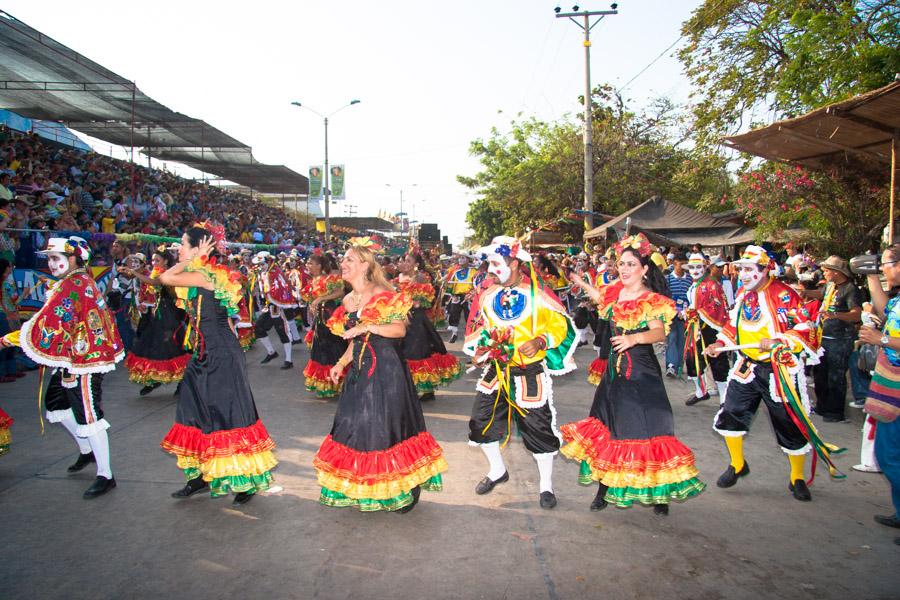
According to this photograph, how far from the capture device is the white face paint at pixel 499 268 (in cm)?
476

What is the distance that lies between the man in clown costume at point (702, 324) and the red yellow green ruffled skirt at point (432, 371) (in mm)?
3125

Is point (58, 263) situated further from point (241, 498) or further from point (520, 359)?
point (520, 359)

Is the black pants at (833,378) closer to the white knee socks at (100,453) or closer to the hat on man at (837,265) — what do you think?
the hat on man at (837,265)

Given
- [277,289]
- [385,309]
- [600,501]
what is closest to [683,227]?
[277,289]

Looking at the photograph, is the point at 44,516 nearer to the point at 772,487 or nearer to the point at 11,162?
the point at 772,487

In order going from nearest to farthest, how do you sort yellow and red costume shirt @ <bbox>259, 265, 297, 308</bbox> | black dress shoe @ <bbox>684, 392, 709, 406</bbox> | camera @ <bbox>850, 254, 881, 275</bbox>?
camera @ <bbox>850, 254, 881, 275</bbox>
black dress shoe @ <bbox>684, 392, 709, 406</bbox>
yellow and red costume shirt @ <bbox>259, 265, 297, 308</bbox>

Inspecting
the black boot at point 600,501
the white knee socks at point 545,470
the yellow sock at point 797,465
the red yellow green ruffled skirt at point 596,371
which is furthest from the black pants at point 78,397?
the red yellow green ruffled skirt at point 596,371

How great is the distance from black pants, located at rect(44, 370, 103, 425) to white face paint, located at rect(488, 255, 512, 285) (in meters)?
3.29

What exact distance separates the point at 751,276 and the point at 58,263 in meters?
5.66

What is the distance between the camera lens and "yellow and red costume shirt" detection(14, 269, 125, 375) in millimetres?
4797

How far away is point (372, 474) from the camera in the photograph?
13.8 ft

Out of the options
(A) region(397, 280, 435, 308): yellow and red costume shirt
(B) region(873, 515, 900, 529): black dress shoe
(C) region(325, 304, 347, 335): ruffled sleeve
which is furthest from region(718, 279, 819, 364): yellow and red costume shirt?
(A) region(397, 280, 435, 308): yellow and red costume shirt

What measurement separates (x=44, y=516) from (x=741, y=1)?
1842cm

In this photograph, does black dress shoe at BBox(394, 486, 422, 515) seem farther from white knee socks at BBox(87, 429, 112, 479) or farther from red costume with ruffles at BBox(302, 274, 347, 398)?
red costume with ruffles at BBox(302, 274, 347, 398)
